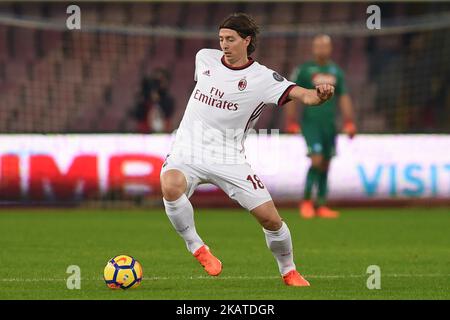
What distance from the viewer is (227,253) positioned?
39.1 feet

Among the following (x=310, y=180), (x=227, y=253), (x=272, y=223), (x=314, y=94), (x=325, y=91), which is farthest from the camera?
(x=310, y=180)

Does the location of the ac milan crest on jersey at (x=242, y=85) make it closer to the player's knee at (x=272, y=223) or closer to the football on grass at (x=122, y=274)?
the player's knee at (x=272, y=223)

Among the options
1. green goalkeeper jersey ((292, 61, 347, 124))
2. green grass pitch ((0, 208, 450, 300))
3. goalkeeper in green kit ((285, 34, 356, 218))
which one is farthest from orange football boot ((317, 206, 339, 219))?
green goalkeeper jersey ((292, 61, 347, 124))

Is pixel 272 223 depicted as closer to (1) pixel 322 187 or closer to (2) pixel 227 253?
(2) pixel 227 253

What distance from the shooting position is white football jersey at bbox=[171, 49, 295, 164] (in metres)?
9.20

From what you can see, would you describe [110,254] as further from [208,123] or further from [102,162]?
[102,162]

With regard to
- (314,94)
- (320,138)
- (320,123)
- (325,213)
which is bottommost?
(325,213)

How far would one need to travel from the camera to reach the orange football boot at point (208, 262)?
9.17 metres

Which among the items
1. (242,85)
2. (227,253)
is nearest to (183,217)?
(242,85)

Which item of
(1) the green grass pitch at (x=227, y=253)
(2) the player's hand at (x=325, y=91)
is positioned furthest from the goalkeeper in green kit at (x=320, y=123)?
(2) the player's hand at (x=325, y=91)

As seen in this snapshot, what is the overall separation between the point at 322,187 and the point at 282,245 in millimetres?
7869

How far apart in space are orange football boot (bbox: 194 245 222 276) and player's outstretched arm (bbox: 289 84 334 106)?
4.33 feet

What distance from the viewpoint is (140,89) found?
2273 cm
